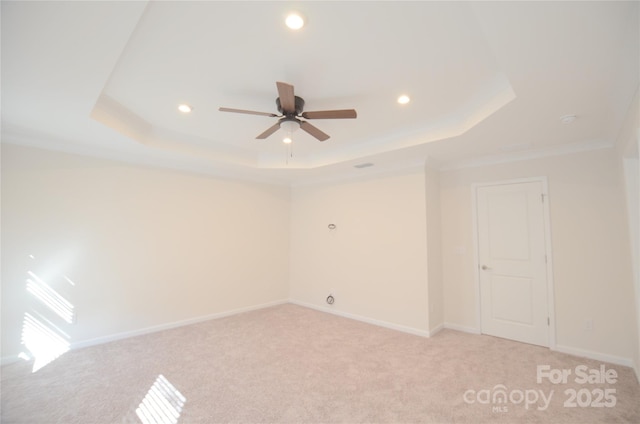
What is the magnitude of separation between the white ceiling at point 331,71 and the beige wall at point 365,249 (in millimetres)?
930

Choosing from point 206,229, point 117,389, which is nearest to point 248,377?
point 117,389

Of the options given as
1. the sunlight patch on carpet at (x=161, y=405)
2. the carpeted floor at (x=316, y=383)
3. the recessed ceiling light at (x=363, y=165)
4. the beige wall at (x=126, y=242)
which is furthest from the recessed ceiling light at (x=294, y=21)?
the beige wall at (x=126, y=242)

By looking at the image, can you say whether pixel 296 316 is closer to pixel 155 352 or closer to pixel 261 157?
pixel 155 352

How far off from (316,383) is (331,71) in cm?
281

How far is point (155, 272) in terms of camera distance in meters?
4.08

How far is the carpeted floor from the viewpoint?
219 centimetres

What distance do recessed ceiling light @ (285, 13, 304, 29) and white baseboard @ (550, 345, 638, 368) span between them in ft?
14.4

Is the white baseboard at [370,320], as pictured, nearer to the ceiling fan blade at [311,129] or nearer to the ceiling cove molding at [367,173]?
the ceiling cove molding at [367,173]

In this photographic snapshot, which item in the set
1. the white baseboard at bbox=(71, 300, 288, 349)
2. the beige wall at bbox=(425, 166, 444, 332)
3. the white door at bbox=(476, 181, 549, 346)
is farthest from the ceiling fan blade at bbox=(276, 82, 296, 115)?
the white baseboard at bbox=(71, 300, 288, 349)

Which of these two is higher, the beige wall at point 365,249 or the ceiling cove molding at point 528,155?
the ceiling cove molding at point 528,155

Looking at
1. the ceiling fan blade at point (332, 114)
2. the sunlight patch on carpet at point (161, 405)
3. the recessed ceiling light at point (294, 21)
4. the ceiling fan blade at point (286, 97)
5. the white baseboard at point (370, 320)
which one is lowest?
the white baseboard at point (370, 320)

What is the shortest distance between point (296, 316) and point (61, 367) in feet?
9.77

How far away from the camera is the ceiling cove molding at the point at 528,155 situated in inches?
126

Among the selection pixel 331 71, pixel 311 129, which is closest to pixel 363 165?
pixel 311 129
